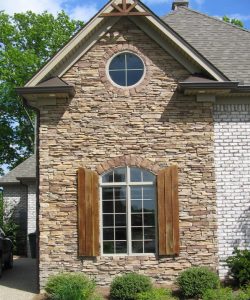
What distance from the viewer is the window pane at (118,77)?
1321cm

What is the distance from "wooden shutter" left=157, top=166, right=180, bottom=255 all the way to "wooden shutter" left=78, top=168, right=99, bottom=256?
154 cm

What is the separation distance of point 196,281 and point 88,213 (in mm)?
3018

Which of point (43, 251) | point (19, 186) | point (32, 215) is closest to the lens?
point (43, 251)

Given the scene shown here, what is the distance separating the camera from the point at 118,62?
523 inches

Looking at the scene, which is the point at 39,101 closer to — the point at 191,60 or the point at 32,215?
the point at 191,60

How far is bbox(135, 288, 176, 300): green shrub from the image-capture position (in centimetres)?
1071

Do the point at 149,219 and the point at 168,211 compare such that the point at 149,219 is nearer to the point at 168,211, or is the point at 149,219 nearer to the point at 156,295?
the point at 168,211

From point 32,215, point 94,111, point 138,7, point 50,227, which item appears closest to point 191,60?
point 138,7

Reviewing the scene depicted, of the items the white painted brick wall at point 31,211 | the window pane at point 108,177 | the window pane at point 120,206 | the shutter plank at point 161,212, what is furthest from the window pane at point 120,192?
the white painted brick wall at point 31,211

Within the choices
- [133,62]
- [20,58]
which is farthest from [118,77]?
[20,58]

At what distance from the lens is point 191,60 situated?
12.9 metres

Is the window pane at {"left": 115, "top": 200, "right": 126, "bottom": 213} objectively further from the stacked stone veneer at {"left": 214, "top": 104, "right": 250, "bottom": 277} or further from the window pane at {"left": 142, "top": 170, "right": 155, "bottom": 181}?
the stacked stone veneer at {"left": 214, "top": 104, "right": 250, "bottom": 277}

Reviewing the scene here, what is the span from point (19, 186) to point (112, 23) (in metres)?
14.0

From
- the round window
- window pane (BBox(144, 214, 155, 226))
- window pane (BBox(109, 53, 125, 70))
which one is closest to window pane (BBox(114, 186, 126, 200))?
window pane (BBox(144, 214, 155, 226))
